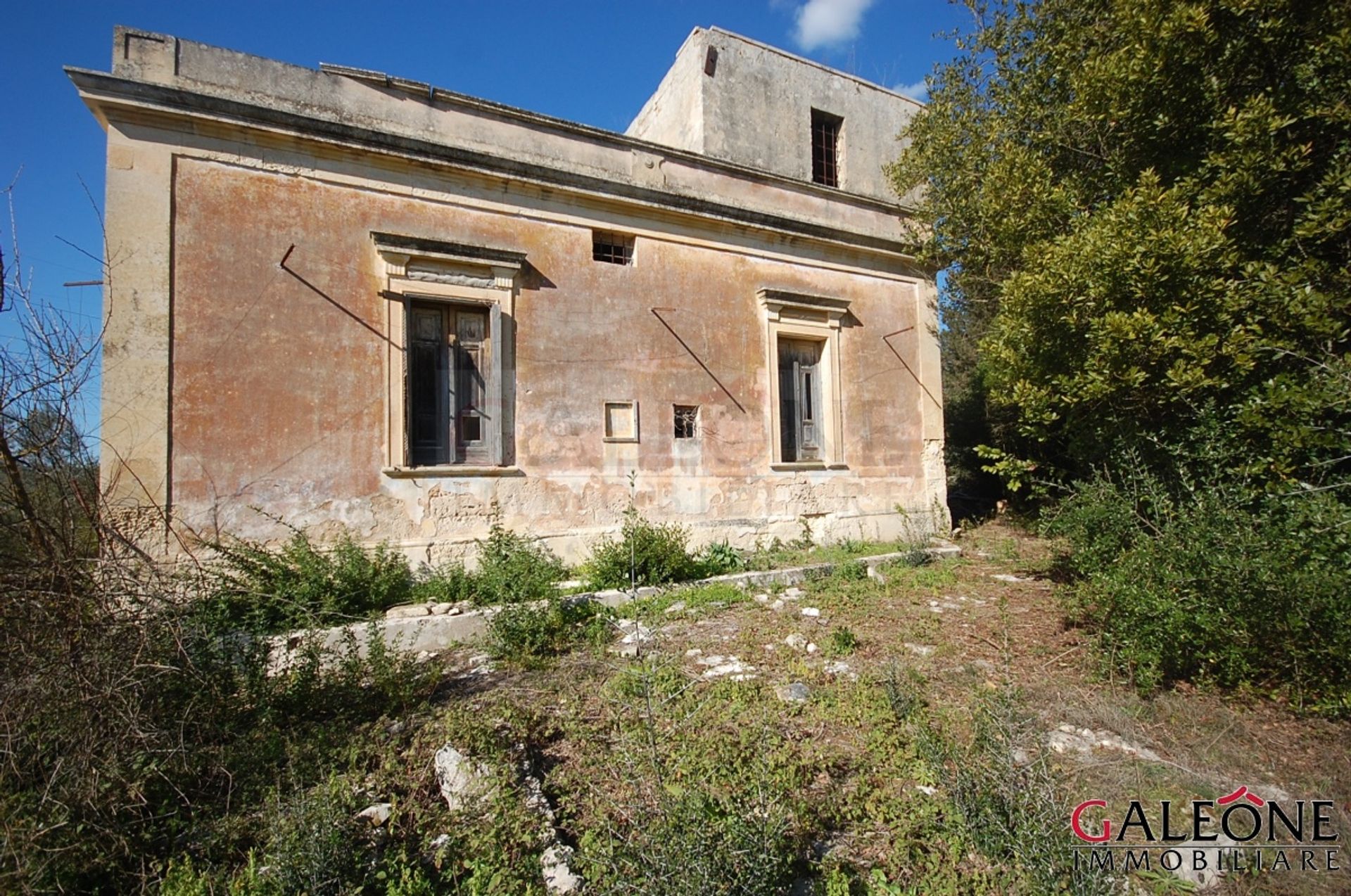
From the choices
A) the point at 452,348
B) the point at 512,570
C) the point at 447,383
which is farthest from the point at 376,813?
the point at 452,348

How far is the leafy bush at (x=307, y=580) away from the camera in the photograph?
4734 millimetres

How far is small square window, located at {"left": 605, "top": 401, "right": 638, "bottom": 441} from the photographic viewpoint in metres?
7.34

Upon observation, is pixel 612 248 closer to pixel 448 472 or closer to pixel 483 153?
pixel 483 153

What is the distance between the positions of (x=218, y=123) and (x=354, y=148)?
46.5 inches

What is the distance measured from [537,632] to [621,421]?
3.34m

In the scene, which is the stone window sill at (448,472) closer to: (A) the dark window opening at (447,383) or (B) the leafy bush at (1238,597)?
(A) the dark window opening at (447,383)

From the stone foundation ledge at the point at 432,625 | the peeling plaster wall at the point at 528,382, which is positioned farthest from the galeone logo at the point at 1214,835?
the peeling plaster wall at the point at 528,382

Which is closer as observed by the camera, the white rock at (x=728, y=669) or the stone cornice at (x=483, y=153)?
the white rock at (x=728, y=669)

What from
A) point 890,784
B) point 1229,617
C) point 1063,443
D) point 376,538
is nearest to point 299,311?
point 376,538

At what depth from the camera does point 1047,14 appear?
247 inches

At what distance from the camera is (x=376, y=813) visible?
265 cm

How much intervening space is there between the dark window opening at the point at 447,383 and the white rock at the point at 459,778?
4114mm

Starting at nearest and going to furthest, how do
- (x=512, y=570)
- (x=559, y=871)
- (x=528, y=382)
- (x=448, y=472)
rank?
(x=559, y=871) → (x=512, y=570) → (x=448, y=472) → (x=528, y=382)

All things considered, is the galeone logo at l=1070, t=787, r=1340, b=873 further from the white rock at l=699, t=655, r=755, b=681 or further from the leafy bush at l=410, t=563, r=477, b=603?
the leafy bush at l=410, t=563, r=477, b=603
